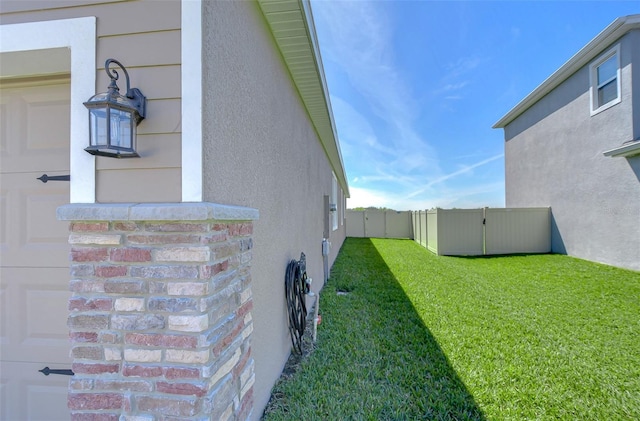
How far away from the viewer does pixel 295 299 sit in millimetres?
2932

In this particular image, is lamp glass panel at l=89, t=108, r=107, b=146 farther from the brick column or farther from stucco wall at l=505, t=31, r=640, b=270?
stucco wall at l=505, t=31, r=640, b=270

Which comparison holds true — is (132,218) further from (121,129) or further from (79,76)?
(79,76)

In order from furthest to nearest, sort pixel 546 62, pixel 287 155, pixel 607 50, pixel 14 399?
pixel 546 62
pixel 607 50
pixel 287 155
pixel 14 399

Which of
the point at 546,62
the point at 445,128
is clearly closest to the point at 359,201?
the point at 445,128

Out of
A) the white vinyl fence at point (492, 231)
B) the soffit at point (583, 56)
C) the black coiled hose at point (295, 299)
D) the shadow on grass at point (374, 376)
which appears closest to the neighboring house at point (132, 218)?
the shadow on grass at point (374, 376)

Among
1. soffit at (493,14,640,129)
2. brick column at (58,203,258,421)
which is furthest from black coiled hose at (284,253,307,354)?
soffit at (493,14,640,129)

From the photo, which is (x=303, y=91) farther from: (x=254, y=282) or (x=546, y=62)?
(x=546, y=62)

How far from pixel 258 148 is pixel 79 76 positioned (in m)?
1.03

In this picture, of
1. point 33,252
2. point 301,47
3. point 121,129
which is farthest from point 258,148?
point 33,252

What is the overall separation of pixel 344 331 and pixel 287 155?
7.86 feet

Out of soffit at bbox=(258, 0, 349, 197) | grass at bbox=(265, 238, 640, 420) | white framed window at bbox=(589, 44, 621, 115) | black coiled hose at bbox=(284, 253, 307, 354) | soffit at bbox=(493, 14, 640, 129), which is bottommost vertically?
grass at bbox=(265, 238, 640, 420)

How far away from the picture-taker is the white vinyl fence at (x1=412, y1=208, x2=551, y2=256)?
9938 mm

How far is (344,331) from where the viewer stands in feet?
11.7

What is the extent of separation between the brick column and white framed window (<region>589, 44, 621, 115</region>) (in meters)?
10.9
